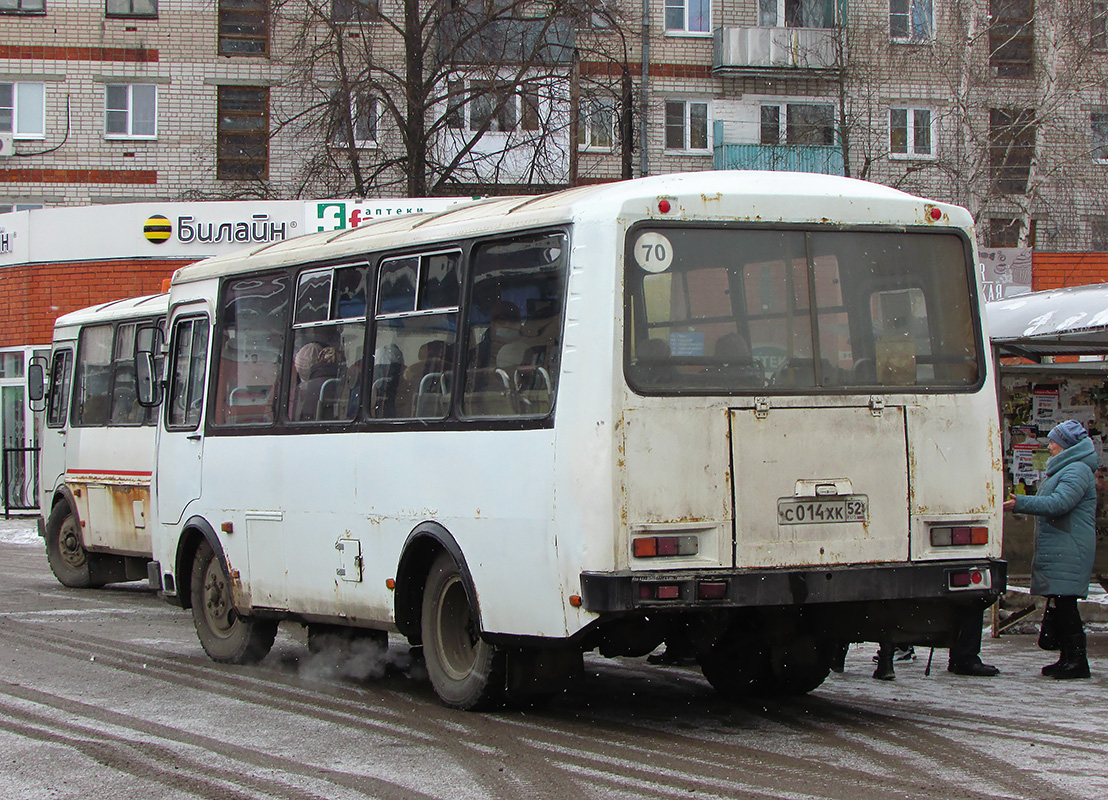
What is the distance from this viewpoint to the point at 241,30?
42.5m

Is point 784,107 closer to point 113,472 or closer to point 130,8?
point 130,8

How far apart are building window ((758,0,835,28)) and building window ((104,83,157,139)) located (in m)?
16.5

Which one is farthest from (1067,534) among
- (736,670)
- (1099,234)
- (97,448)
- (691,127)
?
(691,127)

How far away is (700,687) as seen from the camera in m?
9.76

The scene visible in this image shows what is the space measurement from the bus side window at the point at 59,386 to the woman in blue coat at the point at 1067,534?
36.4ft

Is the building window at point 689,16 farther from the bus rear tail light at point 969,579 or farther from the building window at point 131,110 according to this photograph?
the bus rear tail light at point 969,579

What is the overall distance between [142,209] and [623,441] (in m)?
21.7

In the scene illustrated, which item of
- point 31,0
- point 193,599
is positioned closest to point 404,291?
point 193,599

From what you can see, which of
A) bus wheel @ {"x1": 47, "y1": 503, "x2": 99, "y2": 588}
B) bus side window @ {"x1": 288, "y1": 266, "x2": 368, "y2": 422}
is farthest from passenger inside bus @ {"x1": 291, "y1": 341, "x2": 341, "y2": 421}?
bus wheel @ {"x1": 47, "y1": 503, "x2": 99, "y2": 588}

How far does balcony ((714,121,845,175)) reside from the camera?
42094 mm

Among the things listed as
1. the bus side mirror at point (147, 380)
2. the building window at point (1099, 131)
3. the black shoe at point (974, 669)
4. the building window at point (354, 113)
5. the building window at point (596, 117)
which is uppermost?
the building window at point (1099, 131)

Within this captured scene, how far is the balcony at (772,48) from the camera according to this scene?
142 ft

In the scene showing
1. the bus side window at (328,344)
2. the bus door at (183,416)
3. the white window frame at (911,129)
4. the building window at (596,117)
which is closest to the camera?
the bus side window at (328,344)

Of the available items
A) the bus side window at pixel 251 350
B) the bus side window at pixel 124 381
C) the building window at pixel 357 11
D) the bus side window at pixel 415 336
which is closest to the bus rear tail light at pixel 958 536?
the bus side window at pixel 415 336
